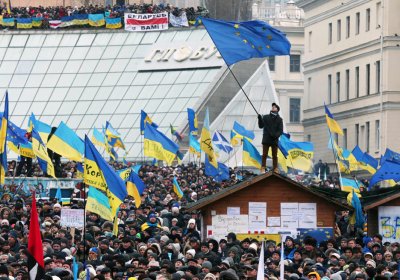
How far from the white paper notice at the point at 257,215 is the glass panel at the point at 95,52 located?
5069 cm

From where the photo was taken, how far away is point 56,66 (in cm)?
8556

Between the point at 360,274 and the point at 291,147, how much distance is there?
2104cm

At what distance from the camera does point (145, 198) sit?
45.8 m

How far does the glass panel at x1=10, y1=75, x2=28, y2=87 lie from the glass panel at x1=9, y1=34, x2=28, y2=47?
198cm

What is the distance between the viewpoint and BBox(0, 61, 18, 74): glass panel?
8581 centimetres

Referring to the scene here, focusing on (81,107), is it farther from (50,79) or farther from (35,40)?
(35,40)

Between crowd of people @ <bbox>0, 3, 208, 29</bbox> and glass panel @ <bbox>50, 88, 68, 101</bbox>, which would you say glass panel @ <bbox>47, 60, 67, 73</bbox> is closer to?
glass panel @ <bbox>50, 88, 68, 101</bbox>

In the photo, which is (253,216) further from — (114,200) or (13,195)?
(13,195)

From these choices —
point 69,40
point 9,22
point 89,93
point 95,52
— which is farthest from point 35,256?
point 9,22

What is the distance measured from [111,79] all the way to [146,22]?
3166 mm

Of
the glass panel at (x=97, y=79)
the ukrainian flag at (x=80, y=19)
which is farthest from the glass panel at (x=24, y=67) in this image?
the glass panel at (x=97, y=79)

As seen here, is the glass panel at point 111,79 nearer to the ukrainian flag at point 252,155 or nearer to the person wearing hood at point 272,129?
the ukrainian flag at point 252,155

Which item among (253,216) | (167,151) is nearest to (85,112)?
(167,151)

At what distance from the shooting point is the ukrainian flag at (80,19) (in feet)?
282
